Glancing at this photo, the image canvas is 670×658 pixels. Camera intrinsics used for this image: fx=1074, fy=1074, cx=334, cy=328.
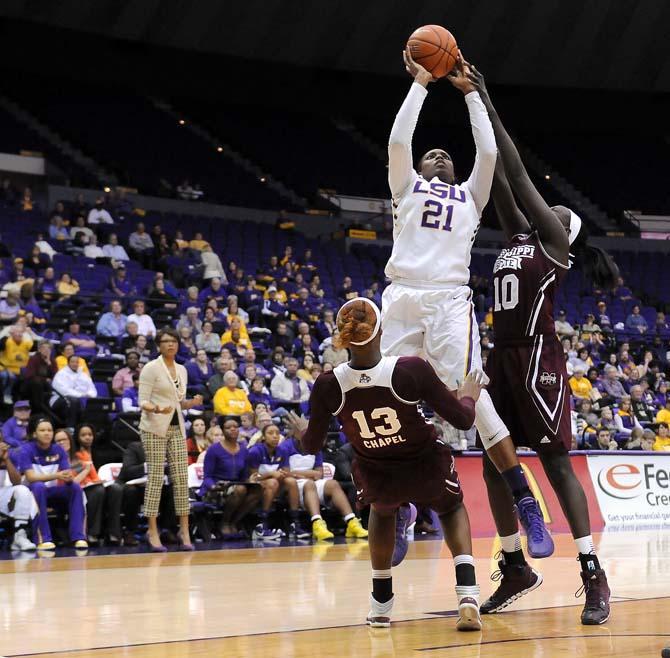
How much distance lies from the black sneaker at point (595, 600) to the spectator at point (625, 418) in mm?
11079

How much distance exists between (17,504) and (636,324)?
50.3 feet

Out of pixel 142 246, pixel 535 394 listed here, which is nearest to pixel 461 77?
pixel 535 394

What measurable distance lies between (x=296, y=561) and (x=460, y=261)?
11.6 feet

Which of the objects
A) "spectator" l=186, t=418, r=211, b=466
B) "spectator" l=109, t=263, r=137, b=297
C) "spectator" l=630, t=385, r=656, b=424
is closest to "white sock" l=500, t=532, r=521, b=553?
"spectator" l=186, t=418, r=211, b=466

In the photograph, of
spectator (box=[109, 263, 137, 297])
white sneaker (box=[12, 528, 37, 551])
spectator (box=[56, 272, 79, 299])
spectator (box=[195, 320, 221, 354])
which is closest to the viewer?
white sneaker (box=[12, 528, 37, 551])

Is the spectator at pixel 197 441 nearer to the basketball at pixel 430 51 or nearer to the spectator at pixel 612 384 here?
the basketball at pixel 430 51

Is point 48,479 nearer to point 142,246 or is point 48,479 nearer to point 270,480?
point 270,480

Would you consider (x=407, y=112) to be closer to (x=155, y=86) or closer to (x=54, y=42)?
(x=54, y=42)

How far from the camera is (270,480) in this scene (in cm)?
1057

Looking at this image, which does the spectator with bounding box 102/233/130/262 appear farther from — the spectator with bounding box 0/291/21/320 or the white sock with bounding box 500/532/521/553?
the white sock with bounding box 500/532/521/553

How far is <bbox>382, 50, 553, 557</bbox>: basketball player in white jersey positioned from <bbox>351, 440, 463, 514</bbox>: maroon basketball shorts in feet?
1.86

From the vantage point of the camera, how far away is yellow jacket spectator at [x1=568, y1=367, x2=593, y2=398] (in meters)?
16.5

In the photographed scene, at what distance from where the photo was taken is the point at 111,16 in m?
20.8

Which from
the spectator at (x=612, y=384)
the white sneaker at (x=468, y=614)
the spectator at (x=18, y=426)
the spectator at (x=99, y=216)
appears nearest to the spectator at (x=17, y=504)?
the spectator at (x=18, y=426)
